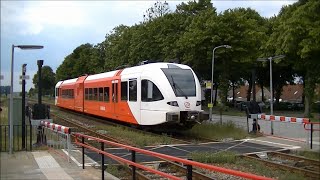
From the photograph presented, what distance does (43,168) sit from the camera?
33.8ft

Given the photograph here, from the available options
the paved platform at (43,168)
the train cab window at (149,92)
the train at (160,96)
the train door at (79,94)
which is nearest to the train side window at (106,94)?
the train at (160,96)

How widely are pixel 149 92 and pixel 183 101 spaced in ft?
5.20

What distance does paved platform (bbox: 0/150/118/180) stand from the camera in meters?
9.26

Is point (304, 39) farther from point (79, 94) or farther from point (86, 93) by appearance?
point (79, 94)

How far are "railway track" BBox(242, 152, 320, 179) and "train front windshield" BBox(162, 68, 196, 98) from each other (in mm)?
5687

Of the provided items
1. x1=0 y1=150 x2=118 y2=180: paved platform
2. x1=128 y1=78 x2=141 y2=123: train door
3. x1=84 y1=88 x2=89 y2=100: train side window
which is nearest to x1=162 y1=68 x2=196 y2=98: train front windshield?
x1=128 y1=78 x2=141 y2=123: train door

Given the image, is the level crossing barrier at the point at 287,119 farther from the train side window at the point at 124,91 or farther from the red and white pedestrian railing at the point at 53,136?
the red and white pedestrian railing at the point at 53,136

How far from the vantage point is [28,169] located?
10.2 m

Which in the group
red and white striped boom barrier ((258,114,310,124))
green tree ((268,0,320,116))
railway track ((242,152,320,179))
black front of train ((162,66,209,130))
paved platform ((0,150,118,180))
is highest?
green tree ((268,0,320,116))

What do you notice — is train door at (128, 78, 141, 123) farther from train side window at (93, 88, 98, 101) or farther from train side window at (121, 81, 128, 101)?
train side window at (93, 88, 98, 101)

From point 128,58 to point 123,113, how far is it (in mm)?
37841

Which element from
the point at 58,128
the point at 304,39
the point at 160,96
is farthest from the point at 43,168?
the point at 304,39

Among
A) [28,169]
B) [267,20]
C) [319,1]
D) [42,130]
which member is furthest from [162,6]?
[28,169]

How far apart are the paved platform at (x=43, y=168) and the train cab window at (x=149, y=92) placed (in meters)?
6.61
